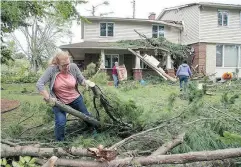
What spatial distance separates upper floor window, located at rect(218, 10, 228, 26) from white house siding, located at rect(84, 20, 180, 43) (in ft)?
11.7

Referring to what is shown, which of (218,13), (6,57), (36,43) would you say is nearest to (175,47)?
(218,13)

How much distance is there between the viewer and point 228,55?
82.6ft

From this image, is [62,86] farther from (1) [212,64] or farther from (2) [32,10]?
(1) [212,64]

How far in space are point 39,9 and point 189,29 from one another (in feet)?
64.7

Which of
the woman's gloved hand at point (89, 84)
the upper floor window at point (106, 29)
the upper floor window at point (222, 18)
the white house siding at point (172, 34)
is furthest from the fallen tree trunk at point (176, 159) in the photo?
the white house siding at point (172, 34)

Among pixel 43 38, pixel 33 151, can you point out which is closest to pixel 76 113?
pixel 33 151

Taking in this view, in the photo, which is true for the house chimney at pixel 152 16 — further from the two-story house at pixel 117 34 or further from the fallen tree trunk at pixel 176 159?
the fallen tree trunk at pixel 176 159

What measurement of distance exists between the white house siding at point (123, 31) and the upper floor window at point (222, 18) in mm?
3579

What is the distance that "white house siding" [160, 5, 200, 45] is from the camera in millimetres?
24688

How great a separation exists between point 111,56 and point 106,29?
2198 mm

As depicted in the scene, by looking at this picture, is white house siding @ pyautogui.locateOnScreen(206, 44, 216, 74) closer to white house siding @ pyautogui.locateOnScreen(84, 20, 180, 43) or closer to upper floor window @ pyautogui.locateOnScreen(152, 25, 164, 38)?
white house siding @ pyautogui.locateOnScreen(84, 20, 180, 43)

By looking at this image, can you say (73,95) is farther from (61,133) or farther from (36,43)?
(36,43)

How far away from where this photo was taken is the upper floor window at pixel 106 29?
2535cm

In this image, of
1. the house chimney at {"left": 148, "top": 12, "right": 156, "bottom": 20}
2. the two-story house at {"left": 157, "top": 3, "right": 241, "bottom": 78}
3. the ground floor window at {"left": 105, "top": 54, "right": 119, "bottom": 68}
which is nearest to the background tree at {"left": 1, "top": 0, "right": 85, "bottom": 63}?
the ground floor window at {"left": 105, "top": 54, "right": 119, "bottom": 68}
